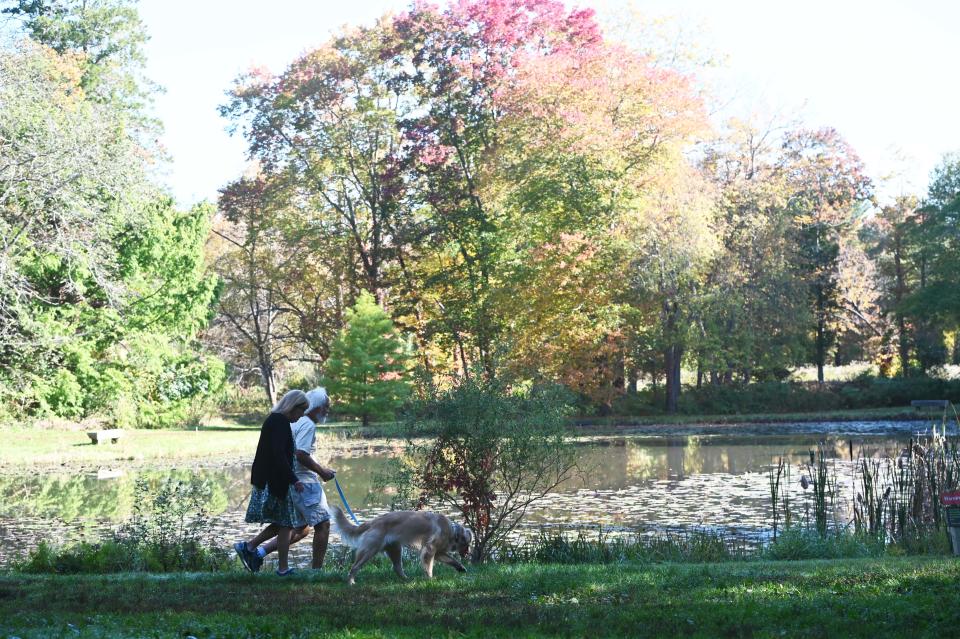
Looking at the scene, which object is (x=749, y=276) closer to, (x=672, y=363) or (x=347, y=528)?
(x=672, y=363)

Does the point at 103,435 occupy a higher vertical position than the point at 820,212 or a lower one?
lower

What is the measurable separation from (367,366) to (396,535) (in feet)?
92.8

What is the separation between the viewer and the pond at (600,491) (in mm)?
14641

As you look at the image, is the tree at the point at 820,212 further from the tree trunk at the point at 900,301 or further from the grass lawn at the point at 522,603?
the grass lawn at the point at 522,603

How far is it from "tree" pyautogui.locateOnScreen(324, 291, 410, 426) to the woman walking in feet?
89.9

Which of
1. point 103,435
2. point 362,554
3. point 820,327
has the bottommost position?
point 362,554

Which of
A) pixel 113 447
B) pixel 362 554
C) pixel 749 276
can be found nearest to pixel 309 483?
pixel 362 554

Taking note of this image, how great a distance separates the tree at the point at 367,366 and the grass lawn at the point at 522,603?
27524 mm

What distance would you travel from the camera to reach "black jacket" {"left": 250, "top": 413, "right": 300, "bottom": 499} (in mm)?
8406

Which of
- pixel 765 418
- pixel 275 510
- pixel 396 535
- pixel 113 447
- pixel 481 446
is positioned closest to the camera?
pixel 396 535

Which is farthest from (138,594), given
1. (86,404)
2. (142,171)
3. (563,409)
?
(86,404)

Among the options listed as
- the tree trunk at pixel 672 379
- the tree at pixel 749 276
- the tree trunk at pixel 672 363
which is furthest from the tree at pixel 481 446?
the tree trunk at pixel 672 379

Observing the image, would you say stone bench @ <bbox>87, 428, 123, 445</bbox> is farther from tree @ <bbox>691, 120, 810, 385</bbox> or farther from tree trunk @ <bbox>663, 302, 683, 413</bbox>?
tree @ <bbox>691, 120, 810, 385</bbox>

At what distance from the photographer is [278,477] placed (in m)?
8.43
